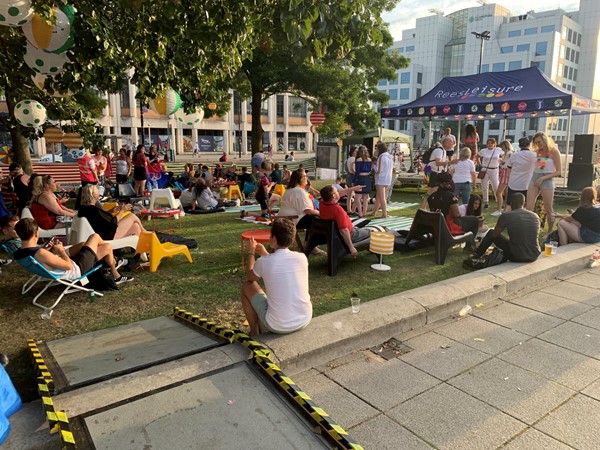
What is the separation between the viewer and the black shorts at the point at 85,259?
4840 millimetres

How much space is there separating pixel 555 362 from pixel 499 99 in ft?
39.3

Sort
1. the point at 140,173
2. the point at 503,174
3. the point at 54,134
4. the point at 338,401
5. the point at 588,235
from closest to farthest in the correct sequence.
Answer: the point at 338,401 → the point at 588,235 → the point at 503,174 → the point at 140,173 → the point at 54,134

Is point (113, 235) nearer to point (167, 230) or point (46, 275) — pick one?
point (46, 275)

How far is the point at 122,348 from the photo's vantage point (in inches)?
142

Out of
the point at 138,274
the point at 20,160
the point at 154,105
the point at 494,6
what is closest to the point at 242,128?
the point at 20,160

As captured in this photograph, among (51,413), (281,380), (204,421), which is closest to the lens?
(51,413)

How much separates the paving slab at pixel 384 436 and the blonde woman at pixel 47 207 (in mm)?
5753

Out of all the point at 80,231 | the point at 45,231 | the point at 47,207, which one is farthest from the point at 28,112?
the point at 80,231

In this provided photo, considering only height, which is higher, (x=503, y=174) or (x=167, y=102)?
(x=167, y=102)

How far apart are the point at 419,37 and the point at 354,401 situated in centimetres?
10114

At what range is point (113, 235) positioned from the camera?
6.11 metres

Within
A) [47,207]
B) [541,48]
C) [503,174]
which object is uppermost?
[541,48]

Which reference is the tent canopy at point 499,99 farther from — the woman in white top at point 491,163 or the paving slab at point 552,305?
the paving slab at point 552,305

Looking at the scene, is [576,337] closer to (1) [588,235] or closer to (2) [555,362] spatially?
(2) [555,362]
